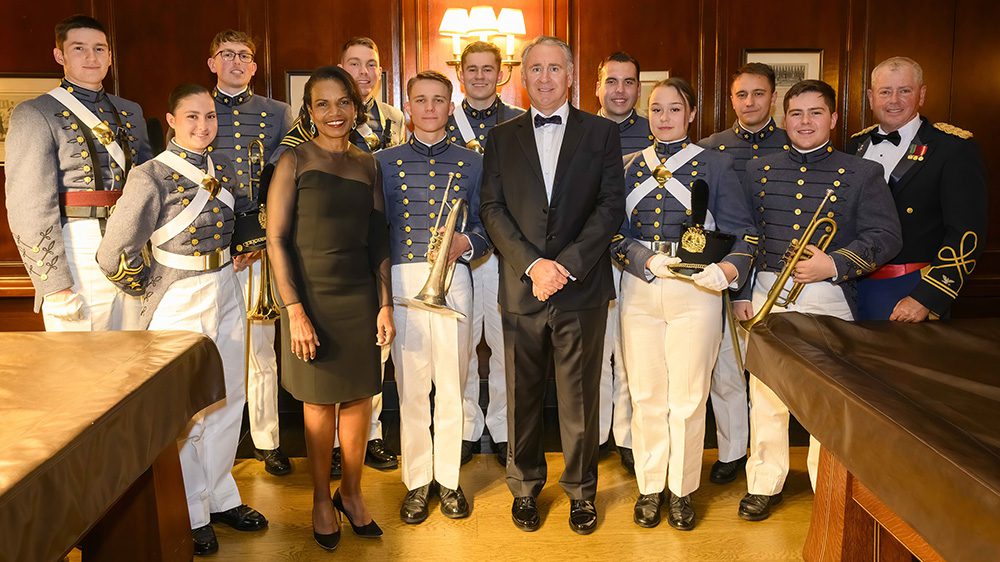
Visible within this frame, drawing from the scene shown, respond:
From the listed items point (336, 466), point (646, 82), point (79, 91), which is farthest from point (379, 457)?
point (646, 82)

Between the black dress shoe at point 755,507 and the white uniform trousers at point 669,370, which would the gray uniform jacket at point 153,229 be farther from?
the black dress shoe at point 755,507

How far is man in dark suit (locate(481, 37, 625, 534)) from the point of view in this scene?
11.0 feet

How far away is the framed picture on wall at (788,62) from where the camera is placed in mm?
5859

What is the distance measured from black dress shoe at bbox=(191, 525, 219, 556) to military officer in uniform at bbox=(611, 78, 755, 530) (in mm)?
1780

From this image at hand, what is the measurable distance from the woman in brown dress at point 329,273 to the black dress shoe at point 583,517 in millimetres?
965

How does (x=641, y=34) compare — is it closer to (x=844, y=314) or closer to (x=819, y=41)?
(x=819, y=41)

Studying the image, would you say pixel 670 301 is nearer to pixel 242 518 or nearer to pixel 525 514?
pixel 525 514

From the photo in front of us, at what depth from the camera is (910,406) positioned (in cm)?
195

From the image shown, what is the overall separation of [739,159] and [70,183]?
3292mm

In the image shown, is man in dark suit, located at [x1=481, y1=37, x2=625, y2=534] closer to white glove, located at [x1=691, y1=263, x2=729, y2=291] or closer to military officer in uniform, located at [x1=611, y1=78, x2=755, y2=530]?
military officer in uniform, located at [x1=611, y1=78, x2=755, y2=530]

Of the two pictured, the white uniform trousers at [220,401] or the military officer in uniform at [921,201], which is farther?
the military officer in uniform at [921,201]

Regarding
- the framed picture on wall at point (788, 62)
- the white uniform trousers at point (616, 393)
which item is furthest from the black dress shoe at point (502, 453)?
the framed picture on wall at point (788, 62)

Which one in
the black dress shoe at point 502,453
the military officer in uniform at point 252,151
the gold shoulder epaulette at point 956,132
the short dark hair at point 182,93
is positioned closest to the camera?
the short dark hair at point 182,93

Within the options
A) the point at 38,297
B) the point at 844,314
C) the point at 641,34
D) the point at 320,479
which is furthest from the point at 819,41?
the point at 38,297
